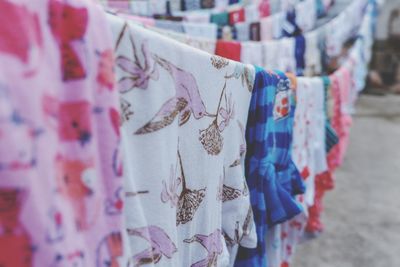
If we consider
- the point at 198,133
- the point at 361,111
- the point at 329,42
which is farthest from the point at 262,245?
the point at 361,111

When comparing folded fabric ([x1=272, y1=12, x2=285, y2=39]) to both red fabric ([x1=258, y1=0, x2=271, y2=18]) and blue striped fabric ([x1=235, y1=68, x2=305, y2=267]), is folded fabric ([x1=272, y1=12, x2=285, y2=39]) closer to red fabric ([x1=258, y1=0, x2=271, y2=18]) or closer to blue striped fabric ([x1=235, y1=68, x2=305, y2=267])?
red fabric ([x1=258, y1=0, x2=271, y2=18])

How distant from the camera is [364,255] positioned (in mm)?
1848

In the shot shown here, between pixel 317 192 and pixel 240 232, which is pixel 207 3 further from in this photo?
pixel 240 232

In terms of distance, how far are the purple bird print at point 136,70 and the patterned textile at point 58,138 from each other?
4 centimetres

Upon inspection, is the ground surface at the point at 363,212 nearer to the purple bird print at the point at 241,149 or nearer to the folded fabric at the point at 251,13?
the folded fabric at the point at 251,13

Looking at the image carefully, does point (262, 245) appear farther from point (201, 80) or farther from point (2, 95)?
point (2, 95)

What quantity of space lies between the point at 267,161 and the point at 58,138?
0.51 metres

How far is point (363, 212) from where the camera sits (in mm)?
2281

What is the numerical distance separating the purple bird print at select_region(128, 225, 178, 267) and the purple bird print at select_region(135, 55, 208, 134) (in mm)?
115

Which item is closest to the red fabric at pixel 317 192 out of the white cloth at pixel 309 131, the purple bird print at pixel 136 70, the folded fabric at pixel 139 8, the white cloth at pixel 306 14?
the white cloth at pixel 309 131

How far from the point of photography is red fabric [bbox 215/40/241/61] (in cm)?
117

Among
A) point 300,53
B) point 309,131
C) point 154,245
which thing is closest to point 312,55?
point 300,53

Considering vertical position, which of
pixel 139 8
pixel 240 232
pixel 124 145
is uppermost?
pixel 139 8

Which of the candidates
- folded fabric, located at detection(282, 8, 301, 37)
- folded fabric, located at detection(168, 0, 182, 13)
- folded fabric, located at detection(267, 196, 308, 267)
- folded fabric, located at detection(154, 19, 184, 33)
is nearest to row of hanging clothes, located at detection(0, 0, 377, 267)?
folded fabric, located at detection(267, 196, 308, 267)
